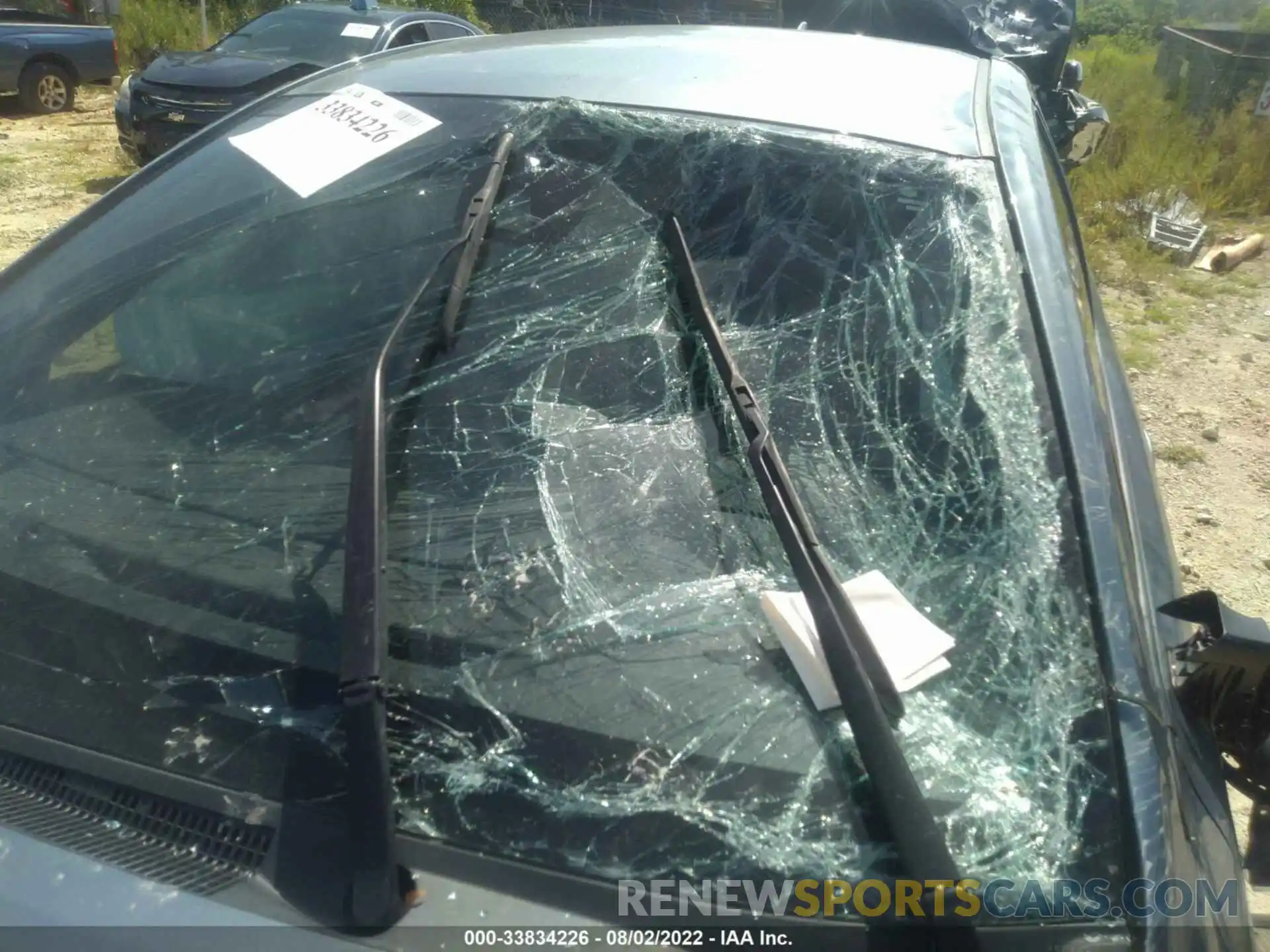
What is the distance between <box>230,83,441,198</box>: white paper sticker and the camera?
1.87m

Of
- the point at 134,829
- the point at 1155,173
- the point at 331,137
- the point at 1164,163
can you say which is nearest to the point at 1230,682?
the point at 134,829

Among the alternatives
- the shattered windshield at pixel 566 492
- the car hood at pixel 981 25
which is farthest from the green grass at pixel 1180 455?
the shattered windshield at pixel 566 492

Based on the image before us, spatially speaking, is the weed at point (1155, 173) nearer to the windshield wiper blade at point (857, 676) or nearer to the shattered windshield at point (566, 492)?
the shattered windshield at point (566, 492)

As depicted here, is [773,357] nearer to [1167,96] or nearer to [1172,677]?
[1172,677]

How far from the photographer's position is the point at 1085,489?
1.28 metres

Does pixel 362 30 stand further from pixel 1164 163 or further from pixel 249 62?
pixel 1164 163

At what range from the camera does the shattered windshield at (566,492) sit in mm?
1084

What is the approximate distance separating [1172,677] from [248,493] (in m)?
1.22

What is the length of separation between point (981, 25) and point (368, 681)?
16.5ft

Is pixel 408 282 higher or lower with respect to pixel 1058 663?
higher

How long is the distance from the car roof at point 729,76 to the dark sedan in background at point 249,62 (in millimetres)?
6106

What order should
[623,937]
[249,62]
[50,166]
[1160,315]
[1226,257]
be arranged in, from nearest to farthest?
1. [623,937]
2. [1160,315]
3. [1226,257]
4. [249,62]
5. [50,166]

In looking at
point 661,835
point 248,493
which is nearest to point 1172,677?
point 661,835

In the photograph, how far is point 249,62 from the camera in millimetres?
8070
